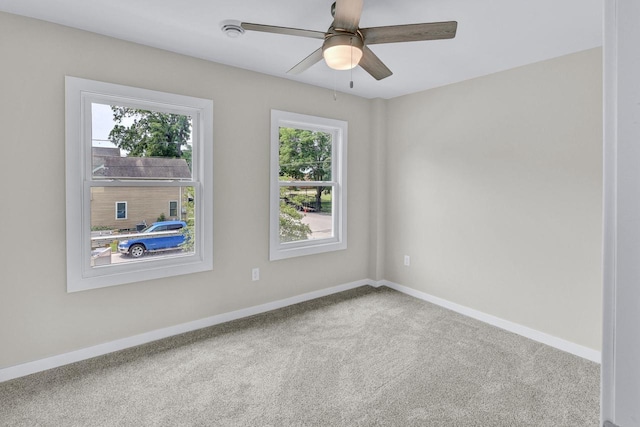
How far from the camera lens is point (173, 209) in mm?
3080

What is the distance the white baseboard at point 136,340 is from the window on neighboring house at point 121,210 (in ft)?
3.23

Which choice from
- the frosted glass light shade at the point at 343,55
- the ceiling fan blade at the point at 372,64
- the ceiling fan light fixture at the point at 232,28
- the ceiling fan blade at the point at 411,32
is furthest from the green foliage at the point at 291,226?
the ceiling fan blade at the point at 411,32

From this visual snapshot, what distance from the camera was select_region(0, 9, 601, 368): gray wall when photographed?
238 centimetres

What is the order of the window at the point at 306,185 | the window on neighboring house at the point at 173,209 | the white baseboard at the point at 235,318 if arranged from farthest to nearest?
1. the window at the point at 306,185
2. the window on neighboring house at the point at 173,209
3. the white baseboard at the point at 235,318

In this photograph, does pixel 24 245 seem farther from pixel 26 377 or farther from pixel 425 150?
pixel 425 150

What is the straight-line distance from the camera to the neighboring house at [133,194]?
2705mm

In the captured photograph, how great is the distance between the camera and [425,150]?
3951 mm

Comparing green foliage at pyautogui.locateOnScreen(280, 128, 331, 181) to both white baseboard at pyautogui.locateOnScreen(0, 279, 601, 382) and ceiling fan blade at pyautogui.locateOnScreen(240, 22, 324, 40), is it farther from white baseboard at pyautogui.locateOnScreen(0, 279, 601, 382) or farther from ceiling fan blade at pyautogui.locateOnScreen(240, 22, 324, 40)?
ceiling fan blade at pyautogui.locateOnScreen(240, 22, 324, 40)

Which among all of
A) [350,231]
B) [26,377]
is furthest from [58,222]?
[350,231]

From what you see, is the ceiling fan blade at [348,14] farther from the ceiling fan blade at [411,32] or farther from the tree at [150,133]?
the tree at [150,133]

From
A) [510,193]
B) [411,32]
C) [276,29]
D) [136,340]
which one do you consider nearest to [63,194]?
[136,340]

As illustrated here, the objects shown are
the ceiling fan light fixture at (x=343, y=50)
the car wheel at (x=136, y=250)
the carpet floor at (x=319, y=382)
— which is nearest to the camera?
the ceiling fan light fixture at (x=343, y=50)

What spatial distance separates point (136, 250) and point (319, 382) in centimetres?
184

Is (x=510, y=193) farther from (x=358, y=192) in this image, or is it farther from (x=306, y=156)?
(x=306, y=156)
